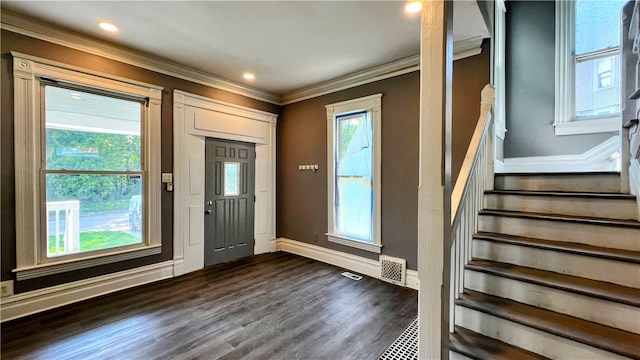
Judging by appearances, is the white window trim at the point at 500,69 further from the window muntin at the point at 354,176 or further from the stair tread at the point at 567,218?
the window muntin at the point at 354,176

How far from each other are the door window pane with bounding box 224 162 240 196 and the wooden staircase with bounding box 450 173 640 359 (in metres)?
3.50

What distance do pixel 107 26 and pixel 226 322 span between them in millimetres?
3154

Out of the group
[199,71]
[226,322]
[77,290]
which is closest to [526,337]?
[226,322]

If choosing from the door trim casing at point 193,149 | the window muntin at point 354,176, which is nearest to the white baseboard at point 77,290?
the door trim casing at point 193,149

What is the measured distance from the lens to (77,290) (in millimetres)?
2873

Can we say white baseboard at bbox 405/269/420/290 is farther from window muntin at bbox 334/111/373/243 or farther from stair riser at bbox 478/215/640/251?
stair riser at bbox 478/215/640/251

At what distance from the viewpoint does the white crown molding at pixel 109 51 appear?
2531mm

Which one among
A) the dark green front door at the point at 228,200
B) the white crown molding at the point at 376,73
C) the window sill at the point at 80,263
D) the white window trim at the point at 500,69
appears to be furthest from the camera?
the dark green front door at the point at 228,200

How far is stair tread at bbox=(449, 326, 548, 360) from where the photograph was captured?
1505mm

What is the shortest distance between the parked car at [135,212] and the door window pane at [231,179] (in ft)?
3.90

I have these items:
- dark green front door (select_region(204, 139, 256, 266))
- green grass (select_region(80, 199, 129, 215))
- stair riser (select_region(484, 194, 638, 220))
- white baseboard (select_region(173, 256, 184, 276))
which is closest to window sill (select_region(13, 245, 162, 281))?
white baseboard (select_region(173, 256, 184, 276))

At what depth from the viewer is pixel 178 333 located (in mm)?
2283

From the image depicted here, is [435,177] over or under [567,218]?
over

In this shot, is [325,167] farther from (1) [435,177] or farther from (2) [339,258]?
(1) [435,177]
